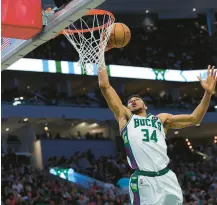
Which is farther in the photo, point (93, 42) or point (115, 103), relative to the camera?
point (93, 42)

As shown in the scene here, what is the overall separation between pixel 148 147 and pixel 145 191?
0.37 m

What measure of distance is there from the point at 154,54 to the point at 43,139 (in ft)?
27.1

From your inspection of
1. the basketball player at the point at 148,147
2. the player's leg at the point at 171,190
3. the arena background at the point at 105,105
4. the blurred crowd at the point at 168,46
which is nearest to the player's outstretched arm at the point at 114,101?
the basketball player at the point at 148,147

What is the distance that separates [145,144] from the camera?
16.4 feet

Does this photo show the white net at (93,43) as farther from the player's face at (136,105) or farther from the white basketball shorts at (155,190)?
the white basketball shorts at (155,190)

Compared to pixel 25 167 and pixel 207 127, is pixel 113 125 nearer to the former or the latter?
pixel 207 127

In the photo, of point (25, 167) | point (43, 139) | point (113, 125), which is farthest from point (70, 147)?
point (25, 167)

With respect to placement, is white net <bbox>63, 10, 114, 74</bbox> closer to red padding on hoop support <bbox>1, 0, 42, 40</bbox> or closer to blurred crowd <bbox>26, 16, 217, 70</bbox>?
red padding on hoop support <bbox>1, 0, 42, 40</bbox>

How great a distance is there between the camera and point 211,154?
25797 mm

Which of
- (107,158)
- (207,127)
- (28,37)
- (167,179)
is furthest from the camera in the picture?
(207,127)

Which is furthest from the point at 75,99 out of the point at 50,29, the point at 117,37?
the point at 50,29

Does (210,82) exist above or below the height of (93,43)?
below

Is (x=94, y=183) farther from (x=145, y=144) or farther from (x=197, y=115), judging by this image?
(x=145, y=144)

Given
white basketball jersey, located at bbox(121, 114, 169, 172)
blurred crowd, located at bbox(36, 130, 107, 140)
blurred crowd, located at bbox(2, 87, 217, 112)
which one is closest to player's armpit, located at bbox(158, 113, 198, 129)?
white basketball jersey, located at bbox(121, 114, 169, 172)
